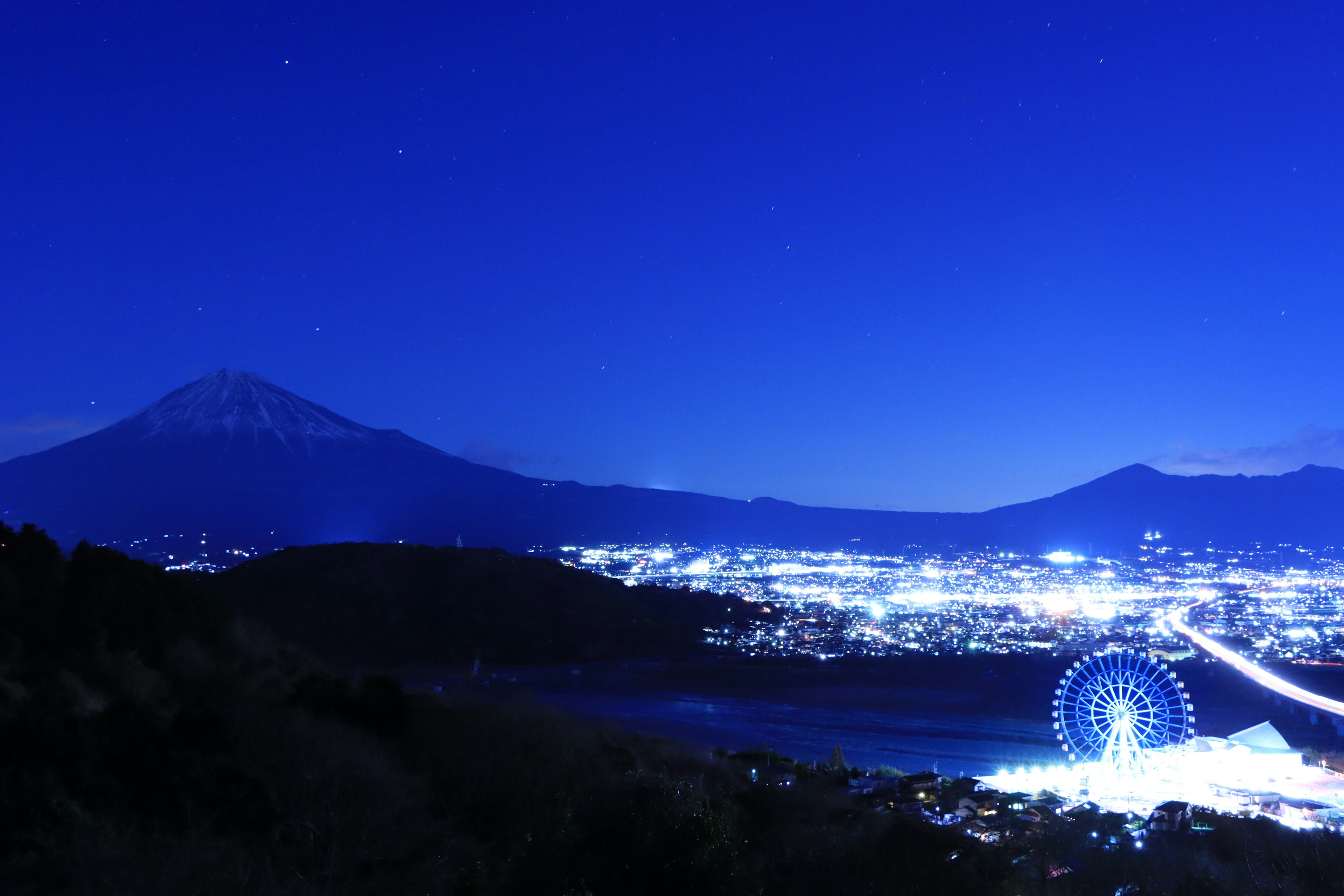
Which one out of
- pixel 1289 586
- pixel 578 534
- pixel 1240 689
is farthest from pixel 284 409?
pixel 1240 689

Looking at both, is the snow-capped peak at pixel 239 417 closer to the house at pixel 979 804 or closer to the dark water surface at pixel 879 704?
the dark water surface at pixel 879 704

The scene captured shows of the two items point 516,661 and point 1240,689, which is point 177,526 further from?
point 1240,689

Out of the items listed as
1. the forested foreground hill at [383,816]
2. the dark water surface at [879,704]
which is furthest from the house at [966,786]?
Result: the forested foreground hill at [383,816]

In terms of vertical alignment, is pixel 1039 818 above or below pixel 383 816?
below

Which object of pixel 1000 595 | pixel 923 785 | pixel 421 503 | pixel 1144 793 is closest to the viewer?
pixel 923 785

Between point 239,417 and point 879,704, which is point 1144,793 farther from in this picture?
point 239,417

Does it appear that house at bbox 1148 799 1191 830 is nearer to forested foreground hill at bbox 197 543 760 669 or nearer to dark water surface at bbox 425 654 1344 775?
dark water surface at bbox 425 654 1344 775

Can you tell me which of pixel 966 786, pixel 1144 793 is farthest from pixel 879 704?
pixel 966 786
